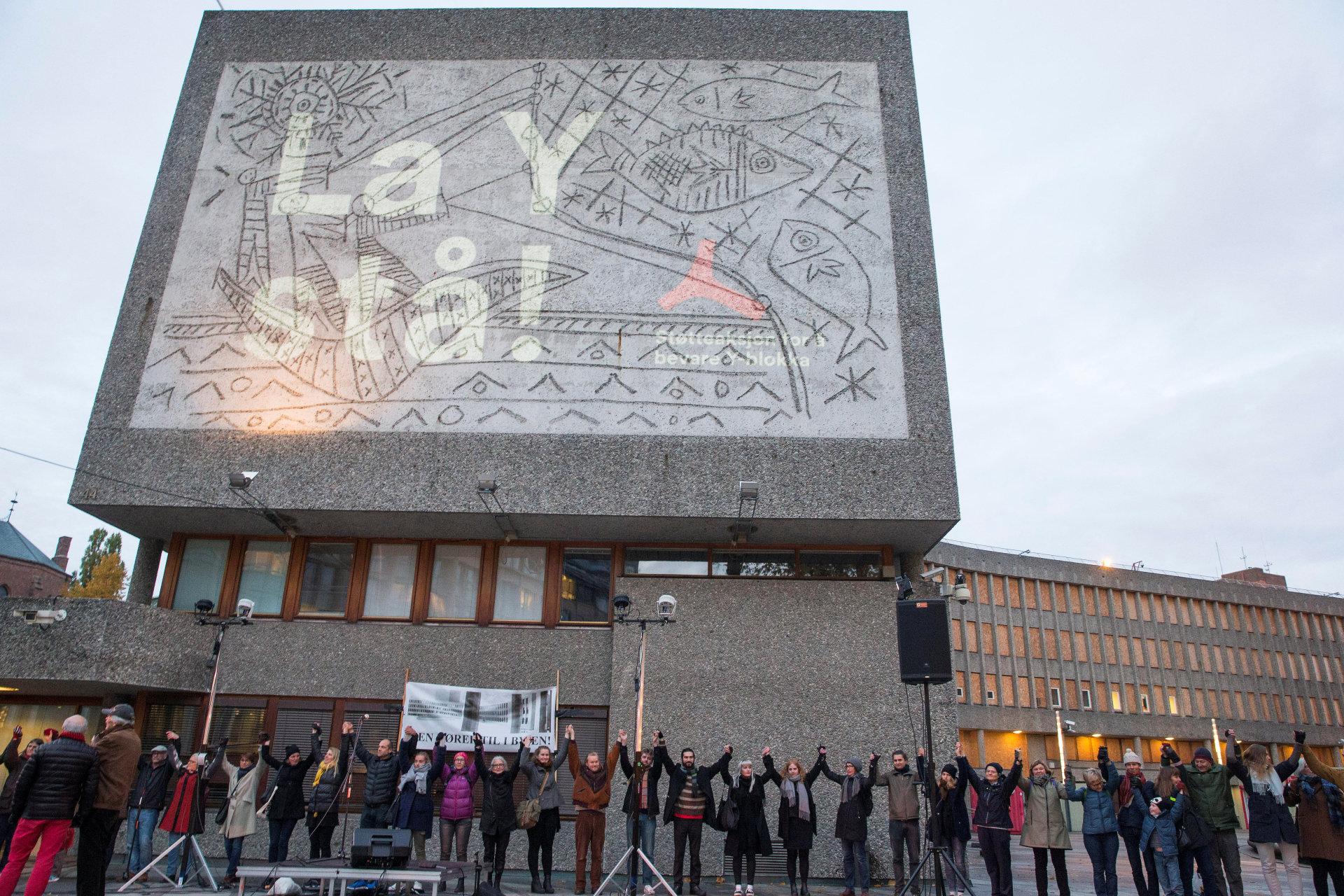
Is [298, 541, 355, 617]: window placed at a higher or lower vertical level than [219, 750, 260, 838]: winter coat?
higher

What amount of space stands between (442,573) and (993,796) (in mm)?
9670

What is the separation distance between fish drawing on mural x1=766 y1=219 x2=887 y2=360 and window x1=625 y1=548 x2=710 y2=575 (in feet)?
14.7

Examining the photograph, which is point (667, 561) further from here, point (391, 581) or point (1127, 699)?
point (1127, 699)

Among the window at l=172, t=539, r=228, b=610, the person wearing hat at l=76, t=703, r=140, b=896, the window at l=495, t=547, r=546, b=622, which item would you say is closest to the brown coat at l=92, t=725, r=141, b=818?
the person wearing hat at l=76, t=703, r=140, b=896

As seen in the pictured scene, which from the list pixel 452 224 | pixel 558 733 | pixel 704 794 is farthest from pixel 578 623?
pixel 452 224

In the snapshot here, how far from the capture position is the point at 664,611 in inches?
486

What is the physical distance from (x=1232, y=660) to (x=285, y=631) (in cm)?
5887

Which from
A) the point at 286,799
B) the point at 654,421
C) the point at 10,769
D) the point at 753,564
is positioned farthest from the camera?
the point at 753,564

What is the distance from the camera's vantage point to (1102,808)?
10.8 metres

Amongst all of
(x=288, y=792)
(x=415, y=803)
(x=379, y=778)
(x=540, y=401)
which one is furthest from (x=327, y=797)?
(x=540, y=401)

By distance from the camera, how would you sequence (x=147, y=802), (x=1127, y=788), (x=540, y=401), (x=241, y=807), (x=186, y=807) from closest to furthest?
(x=1127, y=788)
(x=186, y=807)
(x=147, y=802)
(x=241, y=807)
(x=540, y=401)

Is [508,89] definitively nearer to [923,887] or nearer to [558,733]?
[558,733]

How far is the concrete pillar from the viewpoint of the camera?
53.2 ft

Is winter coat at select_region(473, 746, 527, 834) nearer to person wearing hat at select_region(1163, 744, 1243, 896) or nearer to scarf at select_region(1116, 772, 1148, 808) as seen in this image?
scarf at select_region(1116, 772, 1148, 808)
